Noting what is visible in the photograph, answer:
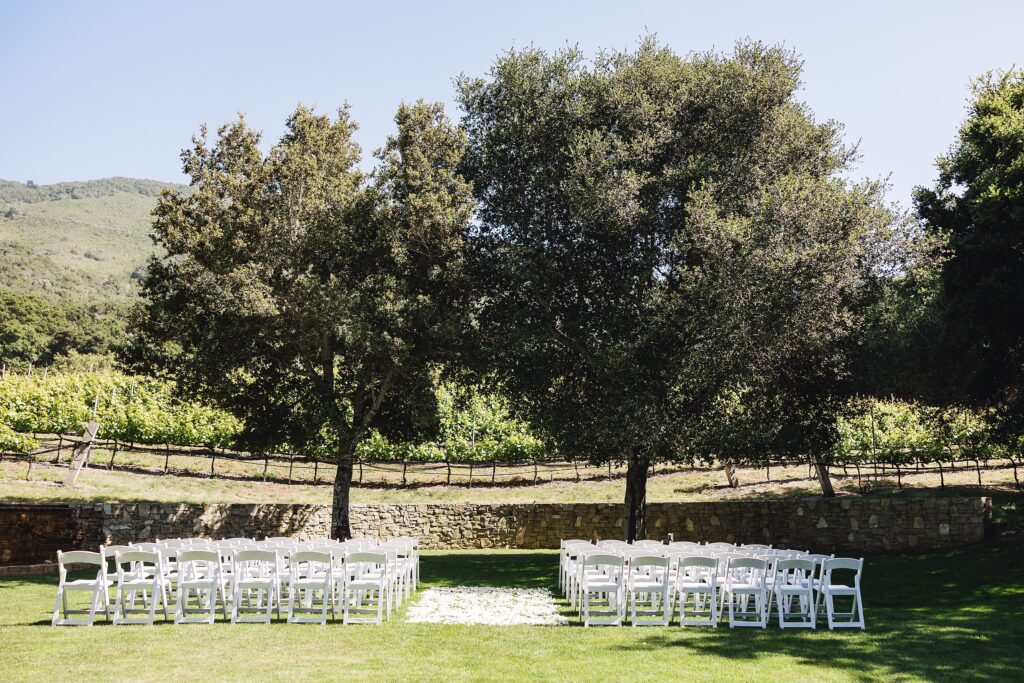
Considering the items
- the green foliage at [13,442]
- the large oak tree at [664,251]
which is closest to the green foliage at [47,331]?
the green foliage at [13,442]

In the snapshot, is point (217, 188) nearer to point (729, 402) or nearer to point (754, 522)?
point (729, 402)

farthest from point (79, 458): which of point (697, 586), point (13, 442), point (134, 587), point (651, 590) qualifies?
point (697, 586)

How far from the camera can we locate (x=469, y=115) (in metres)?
19.7

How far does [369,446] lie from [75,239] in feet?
409

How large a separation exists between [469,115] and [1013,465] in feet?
64.1

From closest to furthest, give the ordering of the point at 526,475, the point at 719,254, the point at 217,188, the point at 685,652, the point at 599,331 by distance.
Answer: the point at 685,652
the point at 719,254
the point at 599,331
the point at 217,188
the point at 526,475

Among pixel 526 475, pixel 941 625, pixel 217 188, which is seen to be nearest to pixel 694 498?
pixel 526 475

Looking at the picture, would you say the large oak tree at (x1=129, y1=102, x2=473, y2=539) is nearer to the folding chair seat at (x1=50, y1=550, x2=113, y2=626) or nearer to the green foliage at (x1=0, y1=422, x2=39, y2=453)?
the green foliage at (x1=0, y1=422, x2=39, y2=453)

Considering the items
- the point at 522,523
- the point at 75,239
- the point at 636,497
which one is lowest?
the point at 522,523

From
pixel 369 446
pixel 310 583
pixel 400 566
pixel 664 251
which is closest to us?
pixel 310 583

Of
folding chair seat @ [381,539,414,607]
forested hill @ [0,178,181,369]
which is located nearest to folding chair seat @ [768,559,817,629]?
folding chair seat @ [381,539,414,607]

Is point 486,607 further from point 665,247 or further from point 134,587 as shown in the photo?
point 665,247

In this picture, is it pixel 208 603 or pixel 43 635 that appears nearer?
pixel 43 635

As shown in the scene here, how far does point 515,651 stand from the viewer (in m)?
8.10
